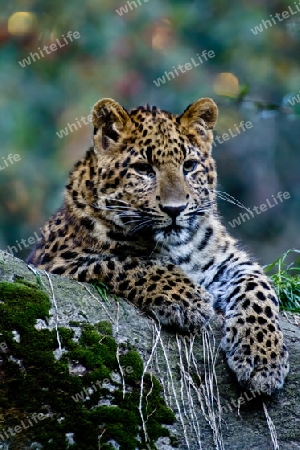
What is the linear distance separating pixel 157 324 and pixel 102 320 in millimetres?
396

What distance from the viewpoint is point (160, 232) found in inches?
258

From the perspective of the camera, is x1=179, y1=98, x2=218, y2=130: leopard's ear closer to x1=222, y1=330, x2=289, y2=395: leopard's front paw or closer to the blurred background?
x1=222, y1=330, x2=289, y2=395: leopard's front paw

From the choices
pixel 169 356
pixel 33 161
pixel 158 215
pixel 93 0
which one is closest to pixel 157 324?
pixel 169 356

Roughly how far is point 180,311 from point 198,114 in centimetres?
187

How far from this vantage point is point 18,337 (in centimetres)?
539

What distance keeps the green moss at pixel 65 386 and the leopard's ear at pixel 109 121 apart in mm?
1687

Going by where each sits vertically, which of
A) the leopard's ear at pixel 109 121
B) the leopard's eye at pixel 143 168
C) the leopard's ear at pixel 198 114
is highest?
the leopard's ear at pixel 109 121

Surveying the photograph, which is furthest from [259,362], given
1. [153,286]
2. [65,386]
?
[65,386]

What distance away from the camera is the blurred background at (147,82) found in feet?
51.2

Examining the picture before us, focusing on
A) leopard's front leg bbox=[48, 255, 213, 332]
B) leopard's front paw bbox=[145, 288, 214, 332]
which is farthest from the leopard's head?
leopard's front paw bbox=[145, 288, 214, 332]

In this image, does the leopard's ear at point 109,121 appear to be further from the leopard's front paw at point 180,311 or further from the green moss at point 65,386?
the green moss at point 65,386

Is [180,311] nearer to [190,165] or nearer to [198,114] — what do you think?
[190,165]

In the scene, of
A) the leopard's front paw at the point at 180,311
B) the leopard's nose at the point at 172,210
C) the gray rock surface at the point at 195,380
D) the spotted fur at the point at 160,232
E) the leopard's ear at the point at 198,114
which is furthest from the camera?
the leopard's ear at the point at 198,114

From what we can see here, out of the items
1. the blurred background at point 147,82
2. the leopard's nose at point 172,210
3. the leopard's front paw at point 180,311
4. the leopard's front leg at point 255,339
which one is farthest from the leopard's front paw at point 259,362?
the blurred background at point 147,82
